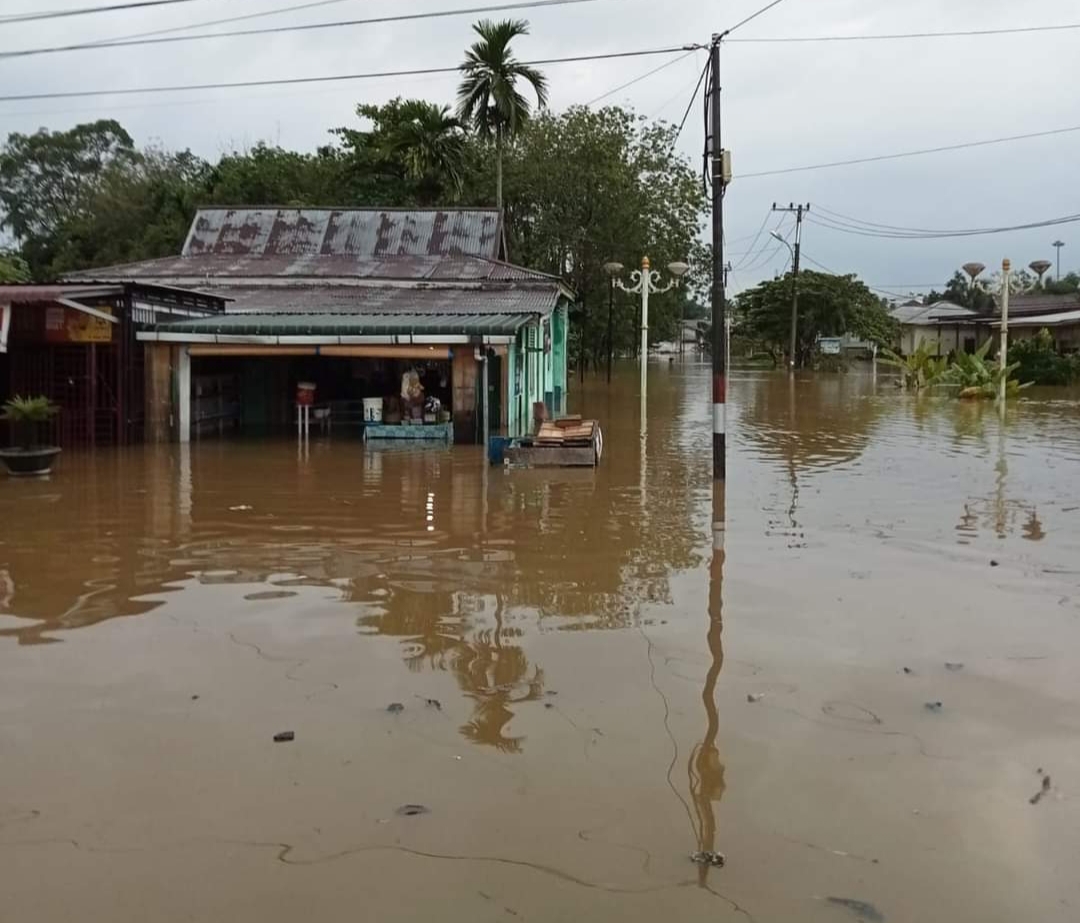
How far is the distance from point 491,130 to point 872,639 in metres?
28.5

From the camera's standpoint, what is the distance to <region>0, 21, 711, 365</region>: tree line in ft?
111

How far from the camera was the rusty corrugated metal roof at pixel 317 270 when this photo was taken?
24.5m

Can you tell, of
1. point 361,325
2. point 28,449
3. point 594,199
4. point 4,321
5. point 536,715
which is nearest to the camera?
point 536,715

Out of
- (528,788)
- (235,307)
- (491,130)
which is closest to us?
(528,788)

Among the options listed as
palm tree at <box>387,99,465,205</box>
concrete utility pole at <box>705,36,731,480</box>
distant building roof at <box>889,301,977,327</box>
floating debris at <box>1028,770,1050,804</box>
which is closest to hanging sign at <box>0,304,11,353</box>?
concrete utility pole at <box>705,36,731,480</box>

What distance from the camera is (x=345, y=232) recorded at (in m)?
27.7

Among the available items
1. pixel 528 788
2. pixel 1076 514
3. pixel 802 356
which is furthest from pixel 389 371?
pixel 802 356

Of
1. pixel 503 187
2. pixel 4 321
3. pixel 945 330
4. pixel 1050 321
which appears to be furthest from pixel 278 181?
pixel 945 330

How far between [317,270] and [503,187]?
51.9ft

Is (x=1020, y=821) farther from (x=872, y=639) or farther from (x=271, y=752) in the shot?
(x=271, y=752)

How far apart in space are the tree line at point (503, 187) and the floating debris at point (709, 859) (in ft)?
97.9

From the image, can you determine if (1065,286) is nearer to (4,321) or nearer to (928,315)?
(928,315)

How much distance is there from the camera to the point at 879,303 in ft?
206

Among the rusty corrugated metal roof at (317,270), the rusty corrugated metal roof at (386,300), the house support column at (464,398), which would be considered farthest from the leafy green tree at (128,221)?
the house support column at (464,398)
